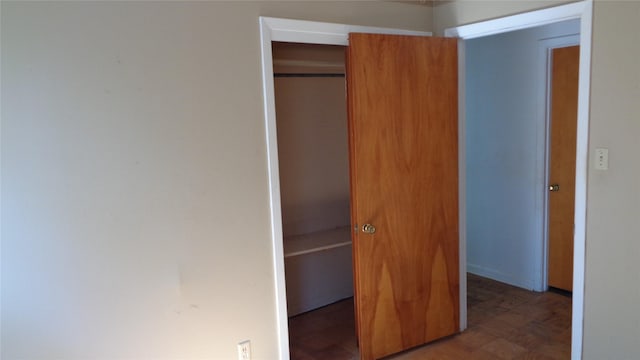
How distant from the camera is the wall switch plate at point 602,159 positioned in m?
2.29

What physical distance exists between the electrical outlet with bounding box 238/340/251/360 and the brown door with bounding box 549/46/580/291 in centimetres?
278

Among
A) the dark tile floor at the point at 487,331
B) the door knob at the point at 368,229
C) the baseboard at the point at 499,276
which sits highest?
the door knob at the point at 368,229

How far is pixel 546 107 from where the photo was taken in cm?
371

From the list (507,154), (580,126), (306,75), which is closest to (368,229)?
(580,126)

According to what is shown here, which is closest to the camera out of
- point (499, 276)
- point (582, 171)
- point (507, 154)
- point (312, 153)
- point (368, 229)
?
point (582, 171)

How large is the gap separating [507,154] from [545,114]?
477mm

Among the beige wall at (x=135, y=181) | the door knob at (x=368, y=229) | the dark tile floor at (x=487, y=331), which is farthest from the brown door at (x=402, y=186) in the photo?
the beige wall at (x=135, y=181)

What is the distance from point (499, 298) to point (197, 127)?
2979 millimetres

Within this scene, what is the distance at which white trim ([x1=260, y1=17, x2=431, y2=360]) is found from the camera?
2414 millimetres

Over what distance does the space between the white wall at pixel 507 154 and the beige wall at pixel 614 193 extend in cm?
149

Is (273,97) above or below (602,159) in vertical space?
above

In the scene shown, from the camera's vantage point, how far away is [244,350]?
2.49m

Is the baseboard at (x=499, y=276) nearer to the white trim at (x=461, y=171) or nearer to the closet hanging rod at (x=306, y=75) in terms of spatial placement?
the white trim at (x=461, y=171)

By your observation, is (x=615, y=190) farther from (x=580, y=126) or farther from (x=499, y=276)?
(x=499, y=276)
